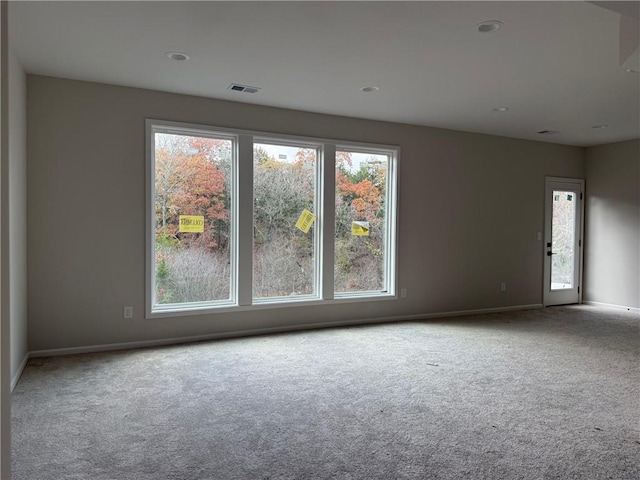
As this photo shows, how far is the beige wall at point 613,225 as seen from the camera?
676 cm

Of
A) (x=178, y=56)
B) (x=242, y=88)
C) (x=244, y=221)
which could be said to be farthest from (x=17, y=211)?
(x=242, y=88)

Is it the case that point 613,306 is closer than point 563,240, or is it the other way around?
point 613,306

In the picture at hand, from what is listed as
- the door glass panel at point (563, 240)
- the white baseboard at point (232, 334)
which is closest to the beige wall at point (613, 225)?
the door glass panel at point (563, 240)

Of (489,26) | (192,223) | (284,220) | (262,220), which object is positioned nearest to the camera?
(489,26)

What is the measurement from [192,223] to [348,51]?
2509mm

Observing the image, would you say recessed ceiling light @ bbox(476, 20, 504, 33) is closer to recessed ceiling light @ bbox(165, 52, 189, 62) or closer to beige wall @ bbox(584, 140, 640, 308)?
recessed ceiling light @ bbox(165, 52, 189, 62)

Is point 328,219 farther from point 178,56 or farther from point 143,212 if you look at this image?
point 178,56

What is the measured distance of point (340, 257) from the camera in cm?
566

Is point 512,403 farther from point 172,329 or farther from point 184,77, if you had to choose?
point 184,77

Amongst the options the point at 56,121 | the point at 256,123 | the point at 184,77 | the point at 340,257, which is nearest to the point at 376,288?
the point at 340,257

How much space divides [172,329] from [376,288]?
2694mm

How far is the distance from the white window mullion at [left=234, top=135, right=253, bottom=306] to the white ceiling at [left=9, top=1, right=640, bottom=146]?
0.59 m

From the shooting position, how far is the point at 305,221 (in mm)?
5398

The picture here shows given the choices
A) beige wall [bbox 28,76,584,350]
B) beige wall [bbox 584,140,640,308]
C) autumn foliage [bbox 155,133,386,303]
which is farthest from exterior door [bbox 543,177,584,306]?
autumn foliage [bbox 155,133,386,303]
